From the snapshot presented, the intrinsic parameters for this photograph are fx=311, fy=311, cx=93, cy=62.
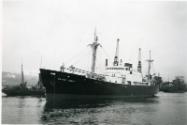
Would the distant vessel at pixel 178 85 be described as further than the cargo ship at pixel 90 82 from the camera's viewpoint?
No

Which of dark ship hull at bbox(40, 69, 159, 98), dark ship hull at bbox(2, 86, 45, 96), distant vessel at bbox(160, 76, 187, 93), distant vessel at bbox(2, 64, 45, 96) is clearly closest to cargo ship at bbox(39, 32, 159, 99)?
dark ship hull at bbox(40, 69, 159, 98)

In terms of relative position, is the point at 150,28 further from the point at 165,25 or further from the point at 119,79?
the point at 119,79

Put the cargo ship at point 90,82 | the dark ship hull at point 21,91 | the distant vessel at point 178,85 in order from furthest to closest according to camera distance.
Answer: the dark ship hull at point 21,91 < the cargo ship at point 90,82 < the distant vessel at point 178,85

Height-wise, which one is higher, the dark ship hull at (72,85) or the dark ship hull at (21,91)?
the dark ship hull at (72,85)

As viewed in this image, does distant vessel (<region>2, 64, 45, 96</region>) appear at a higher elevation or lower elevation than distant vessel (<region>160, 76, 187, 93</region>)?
lower

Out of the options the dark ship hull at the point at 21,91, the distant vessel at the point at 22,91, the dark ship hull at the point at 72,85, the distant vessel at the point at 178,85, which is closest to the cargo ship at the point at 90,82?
the dark ship hull at the point at 72,85

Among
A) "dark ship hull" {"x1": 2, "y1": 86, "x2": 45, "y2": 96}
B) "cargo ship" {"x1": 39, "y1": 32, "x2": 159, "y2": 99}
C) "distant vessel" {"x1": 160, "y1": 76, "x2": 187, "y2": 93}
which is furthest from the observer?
"dark ship hull" {"x1": 2, "y1": 86, "x2": 45, "y2": 96}

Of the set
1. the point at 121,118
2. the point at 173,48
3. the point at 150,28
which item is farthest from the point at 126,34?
the point at 121,118

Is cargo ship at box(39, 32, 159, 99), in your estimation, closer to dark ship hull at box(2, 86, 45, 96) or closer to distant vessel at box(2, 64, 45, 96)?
distant vessel at box(2, 64, 45, 96)

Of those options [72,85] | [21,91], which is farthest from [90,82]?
[21,91]

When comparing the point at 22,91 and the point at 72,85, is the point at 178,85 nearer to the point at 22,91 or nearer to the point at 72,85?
the point at 72,85

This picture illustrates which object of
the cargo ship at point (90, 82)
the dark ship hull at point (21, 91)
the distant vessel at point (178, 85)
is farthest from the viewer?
the dark ship hull at point (21, 91)

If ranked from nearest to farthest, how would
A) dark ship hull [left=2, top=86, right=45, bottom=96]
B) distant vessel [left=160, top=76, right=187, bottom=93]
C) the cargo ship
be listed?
distant vessel [left=160, top=76, right=187, bottom=93] < the cargo ship < dark ship hull [left=2, top=86, right=45, bottom=96]

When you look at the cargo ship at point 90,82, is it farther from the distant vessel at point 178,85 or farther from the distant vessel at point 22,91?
the distant vessel at point 22,91
